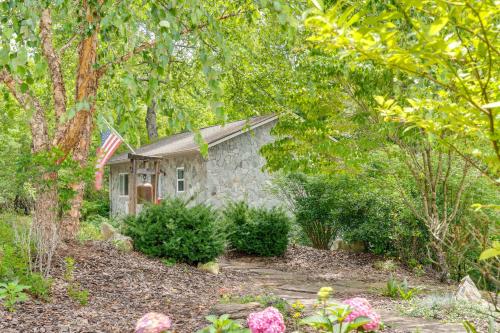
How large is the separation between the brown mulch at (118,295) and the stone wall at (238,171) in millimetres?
6256

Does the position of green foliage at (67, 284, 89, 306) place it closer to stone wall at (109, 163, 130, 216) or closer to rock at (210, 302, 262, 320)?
rock at (210, 302, 262, 320)

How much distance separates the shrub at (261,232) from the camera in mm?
11141

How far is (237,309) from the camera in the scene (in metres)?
5.25

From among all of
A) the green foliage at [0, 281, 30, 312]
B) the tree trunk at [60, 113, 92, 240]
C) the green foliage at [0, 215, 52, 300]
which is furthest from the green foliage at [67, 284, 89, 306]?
the tree trunk at [60, 113, 92, 240]

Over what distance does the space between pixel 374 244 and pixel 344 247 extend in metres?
1.08

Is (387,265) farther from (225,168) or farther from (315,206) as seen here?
(225,168)

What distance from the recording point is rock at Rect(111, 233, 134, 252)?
28.2 feet

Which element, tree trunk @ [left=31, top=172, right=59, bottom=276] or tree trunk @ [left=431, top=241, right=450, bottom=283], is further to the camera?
tree trunk @ [left=431, top=241, right=450, bottom=283]

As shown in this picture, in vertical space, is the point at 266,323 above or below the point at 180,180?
below

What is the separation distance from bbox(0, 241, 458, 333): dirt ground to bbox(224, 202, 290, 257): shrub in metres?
0.89

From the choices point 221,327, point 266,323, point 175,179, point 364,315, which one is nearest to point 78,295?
point 221,327

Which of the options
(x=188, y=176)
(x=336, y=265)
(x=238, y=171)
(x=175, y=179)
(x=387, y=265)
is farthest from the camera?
(x=175, y=179)

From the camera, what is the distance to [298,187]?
12203mm

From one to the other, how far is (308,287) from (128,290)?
279 cm
